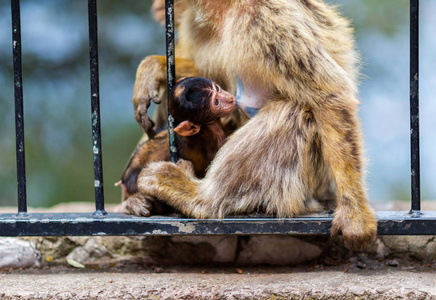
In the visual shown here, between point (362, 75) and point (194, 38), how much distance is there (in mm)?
1017

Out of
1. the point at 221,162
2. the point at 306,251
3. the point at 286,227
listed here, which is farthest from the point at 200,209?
the point at 306,251

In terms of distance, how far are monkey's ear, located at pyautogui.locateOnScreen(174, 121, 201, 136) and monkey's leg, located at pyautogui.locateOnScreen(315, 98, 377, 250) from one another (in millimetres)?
678

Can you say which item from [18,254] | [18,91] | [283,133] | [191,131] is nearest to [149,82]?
[191,131]

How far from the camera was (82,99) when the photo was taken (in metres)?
6.46

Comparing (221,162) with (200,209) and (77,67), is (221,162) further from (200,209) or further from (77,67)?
(77,67)

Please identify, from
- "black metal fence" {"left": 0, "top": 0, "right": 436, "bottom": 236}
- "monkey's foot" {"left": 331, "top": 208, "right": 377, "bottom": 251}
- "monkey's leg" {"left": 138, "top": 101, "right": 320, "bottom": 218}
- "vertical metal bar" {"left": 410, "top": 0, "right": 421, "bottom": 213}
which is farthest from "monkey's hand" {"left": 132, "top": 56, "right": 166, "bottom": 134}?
"vertical metal bar" {"left": 410, "top": 0, "right": 421, "bottom": 213}

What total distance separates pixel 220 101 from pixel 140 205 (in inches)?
27.7

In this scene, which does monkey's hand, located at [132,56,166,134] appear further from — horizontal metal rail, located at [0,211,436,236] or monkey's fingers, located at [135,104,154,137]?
horizontal metal rail, located at [0,211,436,236]

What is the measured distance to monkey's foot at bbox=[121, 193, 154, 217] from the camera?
2.89m

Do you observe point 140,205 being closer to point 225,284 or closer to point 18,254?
point 225,284

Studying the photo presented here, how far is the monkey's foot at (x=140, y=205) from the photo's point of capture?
2.89 m

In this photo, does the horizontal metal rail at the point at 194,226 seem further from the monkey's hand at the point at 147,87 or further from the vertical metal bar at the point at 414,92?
the monkey's hand at the point at 147,87

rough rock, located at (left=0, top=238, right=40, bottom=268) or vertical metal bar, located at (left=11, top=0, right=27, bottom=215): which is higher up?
vertical metal bar, located at (left=11, top=0, right=27, bottom=215)

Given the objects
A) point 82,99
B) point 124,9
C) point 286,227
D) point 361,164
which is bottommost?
→ point 286,227
